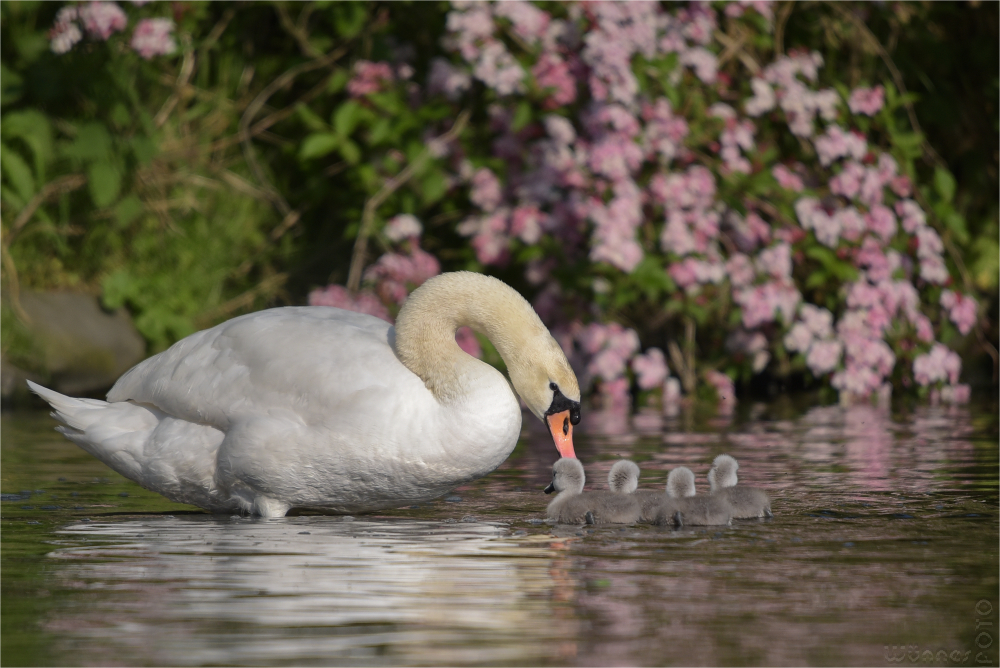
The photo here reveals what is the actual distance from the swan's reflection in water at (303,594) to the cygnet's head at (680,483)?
28.2 inches

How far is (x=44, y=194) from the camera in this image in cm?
1114

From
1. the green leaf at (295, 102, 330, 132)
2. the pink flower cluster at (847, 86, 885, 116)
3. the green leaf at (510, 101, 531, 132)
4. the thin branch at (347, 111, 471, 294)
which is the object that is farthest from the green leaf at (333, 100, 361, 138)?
the pink flower cluster at (847, 86, 885, 116)

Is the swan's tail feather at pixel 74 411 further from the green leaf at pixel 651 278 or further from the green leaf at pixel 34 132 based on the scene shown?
the green leaf at pixel 34 132

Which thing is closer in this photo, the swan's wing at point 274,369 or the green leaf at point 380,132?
the swan's wing at point 274,369

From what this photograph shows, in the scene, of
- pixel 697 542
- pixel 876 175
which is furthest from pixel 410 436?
pixel 876 175

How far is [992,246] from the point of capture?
12312 mm

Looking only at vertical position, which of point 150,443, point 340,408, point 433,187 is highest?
point 433,187

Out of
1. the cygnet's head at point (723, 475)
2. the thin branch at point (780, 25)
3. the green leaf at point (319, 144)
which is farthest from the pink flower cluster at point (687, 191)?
the cygnet's head at point (723, 475)

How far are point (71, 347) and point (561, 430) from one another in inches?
241

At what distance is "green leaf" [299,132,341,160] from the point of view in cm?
1073

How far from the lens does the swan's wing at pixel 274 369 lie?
5469mm

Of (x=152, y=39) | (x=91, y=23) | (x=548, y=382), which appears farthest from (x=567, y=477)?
(x=152, y=39)

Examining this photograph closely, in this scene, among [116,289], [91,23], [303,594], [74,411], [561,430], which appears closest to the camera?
[303,594]

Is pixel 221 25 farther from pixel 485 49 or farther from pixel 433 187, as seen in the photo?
pixel 485 49
